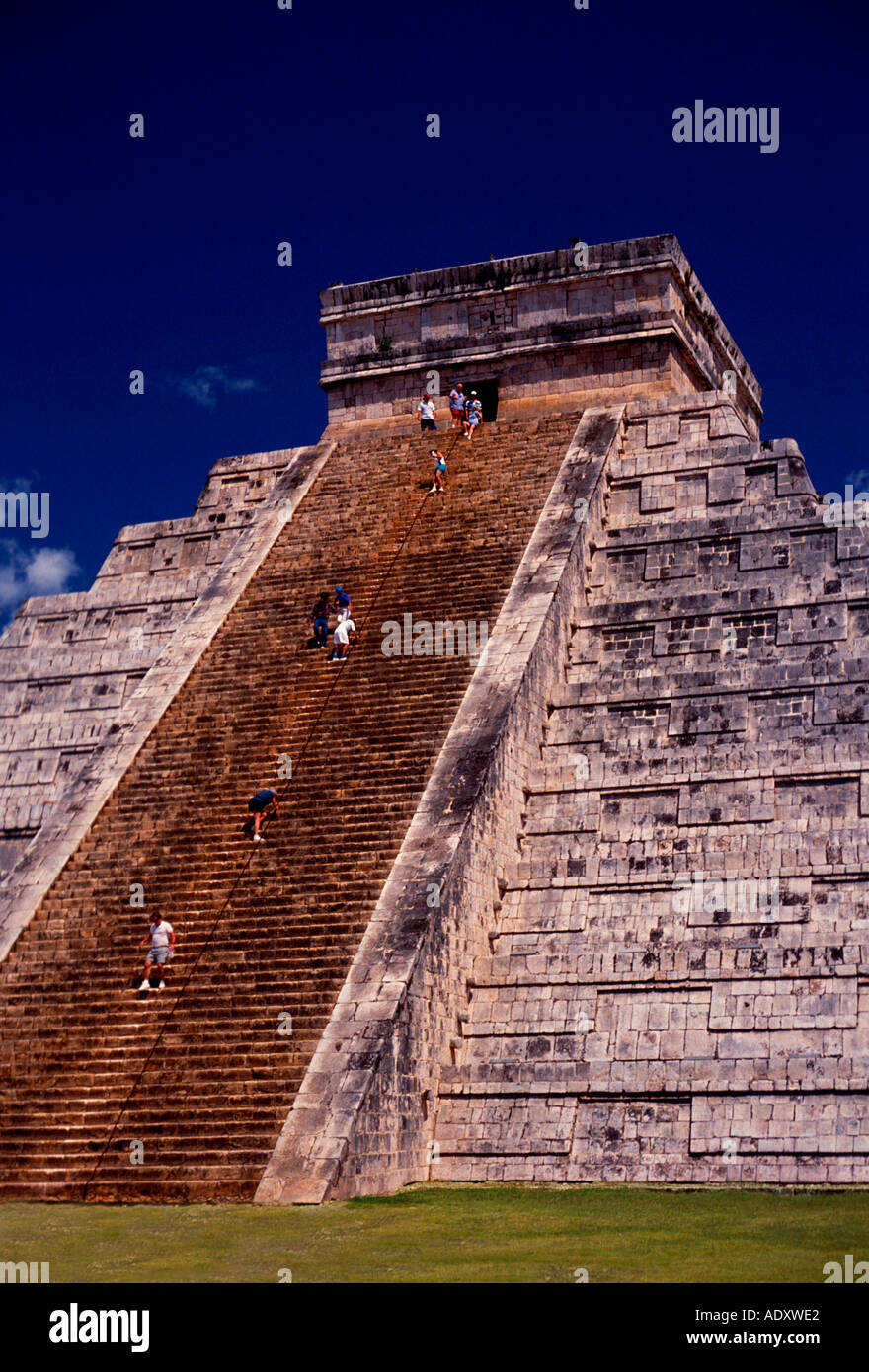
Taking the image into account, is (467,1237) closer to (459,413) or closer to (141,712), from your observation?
(141,712)

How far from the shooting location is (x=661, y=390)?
74.9 ft

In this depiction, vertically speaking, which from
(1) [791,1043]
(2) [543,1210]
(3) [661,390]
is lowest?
(2) [543,1210]

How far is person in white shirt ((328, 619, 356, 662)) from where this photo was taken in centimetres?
1828

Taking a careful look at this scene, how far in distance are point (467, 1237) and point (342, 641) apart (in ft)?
29.7

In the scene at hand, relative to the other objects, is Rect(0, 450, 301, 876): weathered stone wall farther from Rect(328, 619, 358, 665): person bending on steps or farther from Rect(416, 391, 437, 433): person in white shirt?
Rect(328, 619, 358, 665): person bending on steps

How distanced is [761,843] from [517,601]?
428 centimetres

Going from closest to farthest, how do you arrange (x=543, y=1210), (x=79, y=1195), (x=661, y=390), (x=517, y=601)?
1. (x=543, y=1210)
2. (x=79, y=1195)
3. (x=517, y=601)
4. (x=661, y=390)

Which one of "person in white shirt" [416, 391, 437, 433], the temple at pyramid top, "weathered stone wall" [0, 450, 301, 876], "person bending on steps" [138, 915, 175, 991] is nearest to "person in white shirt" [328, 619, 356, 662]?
"weathered stone wall" [0, 450, 301, 876]

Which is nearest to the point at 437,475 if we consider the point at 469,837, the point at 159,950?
the point at 469,837

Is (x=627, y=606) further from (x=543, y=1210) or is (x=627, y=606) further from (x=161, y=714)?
(x=543, y=1210)

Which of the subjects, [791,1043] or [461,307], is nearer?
[791,1043]

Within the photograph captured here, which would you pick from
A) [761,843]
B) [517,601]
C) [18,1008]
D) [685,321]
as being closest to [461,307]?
[685,321]

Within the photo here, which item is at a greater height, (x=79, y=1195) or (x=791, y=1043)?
(x=791, y=1043)

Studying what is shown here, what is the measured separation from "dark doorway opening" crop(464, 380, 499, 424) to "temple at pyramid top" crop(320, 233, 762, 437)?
0.02m
